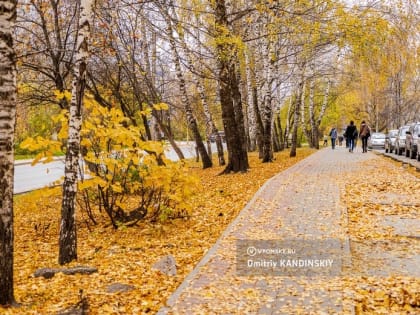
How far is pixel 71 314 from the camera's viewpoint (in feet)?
17.5

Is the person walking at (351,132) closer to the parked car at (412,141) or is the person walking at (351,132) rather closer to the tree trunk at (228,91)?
the parked car at (412,141)

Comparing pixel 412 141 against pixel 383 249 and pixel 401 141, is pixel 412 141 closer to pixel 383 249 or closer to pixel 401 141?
pixel 401 141

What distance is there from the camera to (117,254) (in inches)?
321

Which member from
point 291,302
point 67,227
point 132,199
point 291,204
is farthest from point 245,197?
point 291,302

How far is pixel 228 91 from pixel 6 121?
36.7 ft

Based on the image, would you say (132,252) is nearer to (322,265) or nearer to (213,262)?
(213,262)

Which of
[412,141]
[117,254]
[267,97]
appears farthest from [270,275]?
[412,141]

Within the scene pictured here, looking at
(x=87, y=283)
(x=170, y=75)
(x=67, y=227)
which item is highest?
(x=170, y=75)

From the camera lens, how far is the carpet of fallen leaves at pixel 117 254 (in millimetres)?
5836

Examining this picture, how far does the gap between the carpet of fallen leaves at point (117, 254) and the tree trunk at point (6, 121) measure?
0.84 m

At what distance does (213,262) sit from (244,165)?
1070cm

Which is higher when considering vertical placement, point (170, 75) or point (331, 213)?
point (170, 75)

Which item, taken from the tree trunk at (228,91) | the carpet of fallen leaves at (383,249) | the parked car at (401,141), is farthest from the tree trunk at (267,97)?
the parked car at (401,141)

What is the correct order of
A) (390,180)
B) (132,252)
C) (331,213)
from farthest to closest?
(390,180) → (331,213) → (132,252)
